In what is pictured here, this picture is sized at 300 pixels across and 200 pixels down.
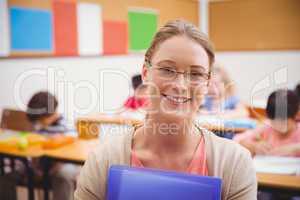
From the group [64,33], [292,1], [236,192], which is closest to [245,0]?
[292,1]

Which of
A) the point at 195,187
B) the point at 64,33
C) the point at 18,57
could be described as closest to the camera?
the point at 195,187

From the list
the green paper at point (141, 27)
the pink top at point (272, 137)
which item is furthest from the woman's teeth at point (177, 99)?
the pink top at point (272, 137)

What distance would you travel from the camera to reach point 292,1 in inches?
73.8

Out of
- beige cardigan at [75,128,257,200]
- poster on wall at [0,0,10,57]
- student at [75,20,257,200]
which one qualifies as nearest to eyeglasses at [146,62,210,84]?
student at [75,20,257,200]

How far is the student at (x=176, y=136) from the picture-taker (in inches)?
35.1

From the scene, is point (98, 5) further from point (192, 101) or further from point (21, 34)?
point (192, 101)

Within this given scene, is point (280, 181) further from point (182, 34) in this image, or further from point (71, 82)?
point (71, 82)

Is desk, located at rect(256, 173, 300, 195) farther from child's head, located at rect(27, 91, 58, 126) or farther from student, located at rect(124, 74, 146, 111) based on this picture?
child's head, located at rect(27, 91, 58, 126)

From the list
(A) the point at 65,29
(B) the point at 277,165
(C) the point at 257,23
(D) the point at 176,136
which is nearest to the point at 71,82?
(A) the point at 65,29

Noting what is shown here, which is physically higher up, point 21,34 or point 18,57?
point 21,34

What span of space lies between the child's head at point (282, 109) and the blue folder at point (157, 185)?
101 cm

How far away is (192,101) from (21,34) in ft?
6.33

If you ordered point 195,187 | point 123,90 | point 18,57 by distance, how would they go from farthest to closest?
point 18,57 < point 123,90 < point 195,187

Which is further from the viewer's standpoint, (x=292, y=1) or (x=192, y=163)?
(x=292, y=1)
